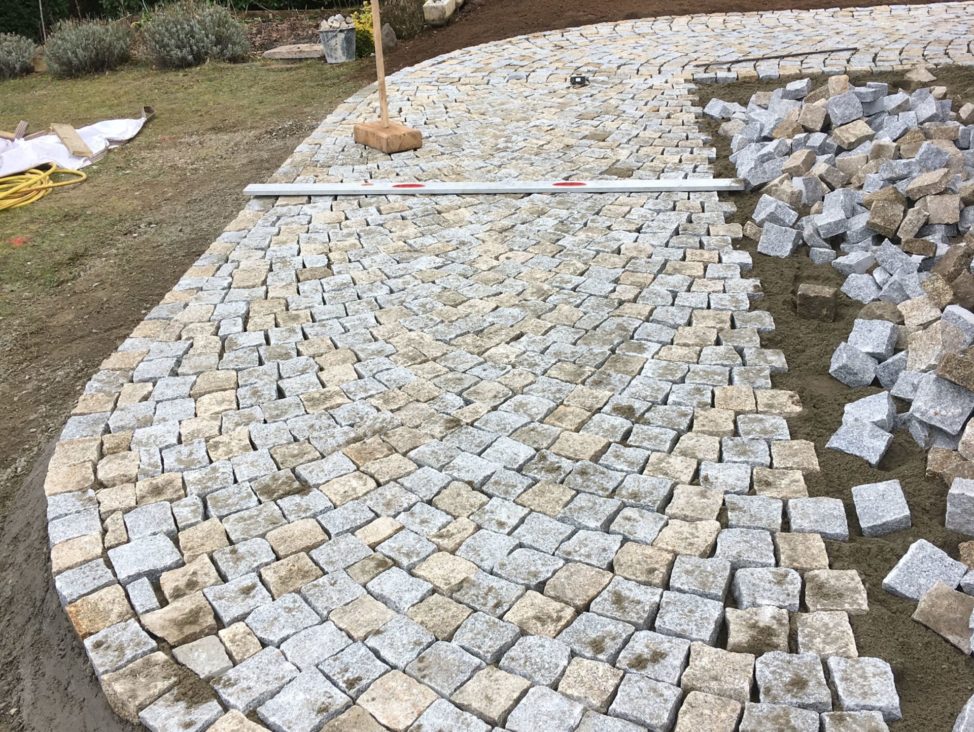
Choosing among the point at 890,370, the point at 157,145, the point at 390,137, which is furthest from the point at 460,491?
the point at 157,145

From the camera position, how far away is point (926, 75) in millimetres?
7574

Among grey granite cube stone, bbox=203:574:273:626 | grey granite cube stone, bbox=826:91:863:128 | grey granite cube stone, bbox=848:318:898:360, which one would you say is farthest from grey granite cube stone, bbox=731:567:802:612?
grey granite cube stone, bbox=826:91:863:128

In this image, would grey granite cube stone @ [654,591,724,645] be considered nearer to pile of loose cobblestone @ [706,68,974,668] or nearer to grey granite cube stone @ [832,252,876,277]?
pile of loose cobblestone @ [706,68,974,668]

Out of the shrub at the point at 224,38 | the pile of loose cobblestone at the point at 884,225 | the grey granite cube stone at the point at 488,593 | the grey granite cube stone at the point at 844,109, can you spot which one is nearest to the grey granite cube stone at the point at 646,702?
the grey granite cube stone at the point at 488,593

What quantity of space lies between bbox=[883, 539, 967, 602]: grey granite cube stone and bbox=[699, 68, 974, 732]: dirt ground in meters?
0.04

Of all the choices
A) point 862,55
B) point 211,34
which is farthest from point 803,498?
point 211,34

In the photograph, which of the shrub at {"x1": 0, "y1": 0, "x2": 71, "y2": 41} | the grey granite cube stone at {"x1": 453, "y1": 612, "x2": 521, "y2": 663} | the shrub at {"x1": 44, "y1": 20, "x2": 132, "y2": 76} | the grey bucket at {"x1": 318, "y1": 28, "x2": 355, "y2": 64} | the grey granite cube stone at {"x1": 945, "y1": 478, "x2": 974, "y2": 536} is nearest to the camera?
the grey granite cube stone at {"x1": 453, "y1": 612, "x2": 521, "y2": 663}

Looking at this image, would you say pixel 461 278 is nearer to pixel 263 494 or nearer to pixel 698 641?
pixel 263 494

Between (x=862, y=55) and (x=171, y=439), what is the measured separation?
8.69 meters

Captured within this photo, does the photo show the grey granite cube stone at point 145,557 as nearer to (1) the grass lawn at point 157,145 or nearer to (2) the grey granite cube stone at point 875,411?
(2) the grey granite cube stone at point 875,411

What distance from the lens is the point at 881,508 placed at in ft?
11.1

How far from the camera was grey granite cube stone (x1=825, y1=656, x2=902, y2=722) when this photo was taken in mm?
2615

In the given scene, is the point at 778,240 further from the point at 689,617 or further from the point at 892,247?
the point at 689,617

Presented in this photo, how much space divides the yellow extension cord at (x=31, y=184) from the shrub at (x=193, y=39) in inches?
204
